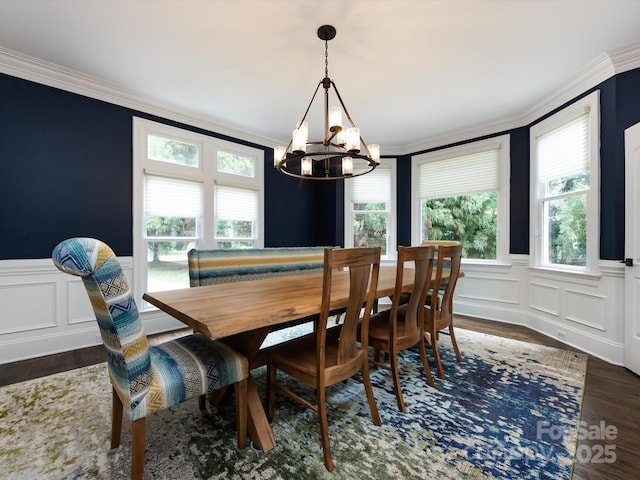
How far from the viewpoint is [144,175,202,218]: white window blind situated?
3.36m

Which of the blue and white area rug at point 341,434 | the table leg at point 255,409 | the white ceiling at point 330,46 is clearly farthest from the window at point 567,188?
the table leg at point 255,409

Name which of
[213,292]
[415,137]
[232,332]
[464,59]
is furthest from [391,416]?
[415,137]

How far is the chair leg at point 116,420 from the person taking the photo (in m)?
1.44

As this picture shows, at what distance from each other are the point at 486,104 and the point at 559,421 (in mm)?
3208

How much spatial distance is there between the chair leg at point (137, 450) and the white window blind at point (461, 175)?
442 cm

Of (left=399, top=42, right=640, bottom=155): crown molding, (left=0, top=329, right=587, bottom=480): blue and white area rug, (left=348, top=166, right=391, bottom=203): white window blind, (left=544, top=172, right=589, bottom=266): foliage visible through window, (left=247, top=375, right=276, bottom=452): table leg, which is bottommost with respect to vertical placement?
(left=0, top=329, right=587, bottom=480): blue and white area rug

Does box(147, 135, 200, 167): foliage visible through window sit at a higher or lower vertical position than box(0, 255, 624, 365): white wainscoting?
higher

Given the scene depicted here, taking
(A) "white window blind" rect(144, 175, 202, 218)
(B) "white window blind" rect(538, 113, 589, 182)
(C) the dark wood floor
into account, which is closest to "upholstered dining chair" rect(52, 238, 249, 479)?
(C) the dark wood floor

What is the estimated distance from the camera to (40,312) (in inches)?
106

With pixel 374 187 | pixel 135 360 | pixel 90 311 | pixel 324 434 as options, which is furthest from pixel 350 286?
pixel 374 187

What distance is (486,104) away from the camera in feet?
11.2

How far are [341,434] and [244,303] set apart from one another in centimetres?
90

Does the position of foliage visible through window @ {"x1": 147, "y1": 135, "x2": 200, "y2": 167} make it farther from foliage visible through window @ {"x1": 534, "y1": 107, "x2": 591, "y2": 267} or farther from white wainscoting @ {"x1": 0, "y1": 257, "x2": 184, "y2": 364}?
foliage visible through window @ {"x1": 534, "y1": 107, "x2": 591, "y2": 267}

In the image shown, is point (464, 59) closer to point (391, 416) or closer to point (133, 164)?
point (391, 416)
